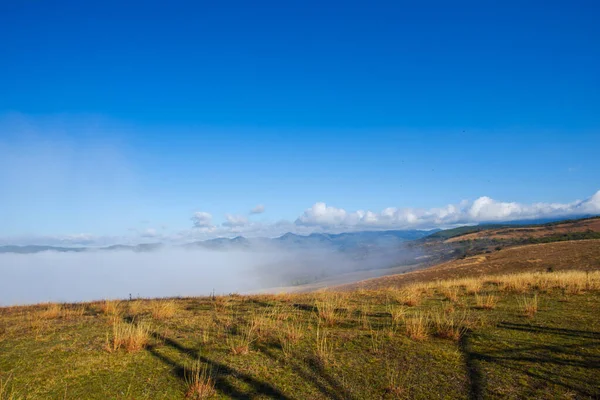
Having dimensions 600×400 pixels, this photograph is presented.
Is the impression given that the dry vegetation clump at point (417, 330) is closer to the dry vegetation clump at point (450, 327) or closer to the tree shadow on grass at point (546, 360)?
the dry vegetation clump at point (450, 327)

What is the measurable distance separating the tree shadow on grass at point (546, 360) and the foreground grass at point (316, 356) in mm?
17

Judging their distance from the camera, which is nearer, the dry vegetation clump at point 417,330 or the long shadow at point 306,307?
the dry vegetation clump at point 417,330

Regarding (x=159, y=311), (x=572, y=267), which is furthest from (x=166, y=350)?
(x=572, y=267)

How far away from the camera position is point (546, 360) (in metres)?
5.29

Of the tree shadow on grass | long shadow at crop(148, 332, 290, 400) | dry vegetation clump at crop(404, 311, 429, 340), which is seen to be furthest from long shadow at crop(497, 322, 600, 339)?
long shadow at crop(148, 332, 290, 400)

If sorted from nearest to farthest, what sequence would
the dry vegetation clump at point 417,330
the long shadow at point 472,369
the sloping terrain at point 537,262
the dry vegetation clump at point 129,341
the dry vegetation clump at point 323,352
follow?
the long shadow at point 472,369
the dry vegetation clump at point 323,352
the dry vegetation clump at point 129,341
the dry vegetation clump at point 417,330
the sloping terrain at point 537,262

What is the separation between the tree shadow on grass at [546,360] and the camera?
177 inches

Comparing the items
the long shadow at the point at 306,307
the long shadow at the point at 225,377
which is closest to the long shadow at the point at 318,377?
the long shadow at the point at 225,377

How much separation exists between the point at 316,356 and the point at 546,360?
3.61 metres

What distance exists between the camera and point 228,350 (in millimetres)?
6215

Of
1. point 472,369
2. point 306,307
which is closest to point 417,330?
point 472,369

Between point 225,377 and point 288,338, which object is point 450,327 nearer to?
point 288,338

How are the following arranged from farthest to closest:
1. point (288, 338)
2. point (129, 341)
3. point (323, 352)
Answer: point (288, 338)
point (129, 341)
point (323, 352)

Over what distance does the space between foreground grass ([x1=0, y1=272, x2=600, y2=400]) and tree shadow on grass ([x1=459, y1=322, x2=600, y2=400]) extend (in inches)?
0.7
